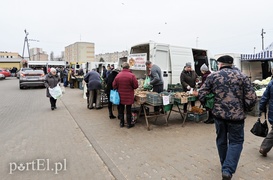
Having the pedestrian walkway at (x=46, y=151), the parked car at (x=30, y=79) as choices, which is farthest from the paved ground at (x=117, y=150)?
the parked car at (x=30, y=79)

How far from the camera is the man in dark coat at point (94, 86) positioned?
8.16 meters

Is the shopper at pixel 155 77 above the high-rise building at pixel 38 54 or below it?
below

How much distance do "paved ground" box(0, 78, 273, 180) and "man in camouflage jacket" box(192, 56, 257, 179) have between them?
0.50 m

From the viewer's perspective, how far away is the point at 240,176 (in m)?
3.13

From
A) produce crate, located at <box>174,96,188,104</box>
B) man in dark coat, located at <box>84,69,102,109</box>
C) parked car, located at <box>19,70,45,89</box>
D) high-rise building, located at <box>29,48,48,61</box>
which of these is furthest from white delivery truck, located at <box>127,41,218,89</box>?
high-rise building, located at <box>29,48,48,61</box>

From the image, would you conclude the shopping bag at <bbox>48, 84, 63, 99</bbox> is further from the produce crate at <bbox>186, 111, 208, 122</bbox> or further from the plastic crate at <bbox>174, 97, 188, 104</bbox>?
the produce crate at <bbox>186, 111, 208, 122</bbox>

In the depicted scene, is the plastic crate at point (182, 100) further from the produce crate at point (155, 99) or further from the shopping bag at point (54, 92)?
the shopping bag at point (54, 92)

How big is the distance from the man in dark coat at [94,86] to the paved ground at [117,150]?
5.96ft

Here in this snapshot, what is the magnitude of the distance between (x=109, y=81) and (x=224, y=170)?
4529 millimetres

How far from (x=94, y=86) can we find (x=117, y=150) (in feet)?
14.4

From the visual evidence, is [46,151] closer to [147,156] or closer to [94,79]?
[147,156]

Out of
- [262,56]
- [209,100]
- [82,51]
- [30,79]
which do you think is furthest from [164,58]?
[82,51]

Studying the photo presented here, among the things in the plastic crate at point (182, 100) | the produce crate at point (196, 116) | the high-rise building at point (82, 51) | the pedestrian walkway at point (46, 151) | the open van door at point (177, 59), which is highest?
the high-rise building at point (82, 51)

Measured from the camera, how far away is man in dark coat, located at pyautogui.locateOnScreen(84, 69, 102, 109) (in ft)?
26.8
